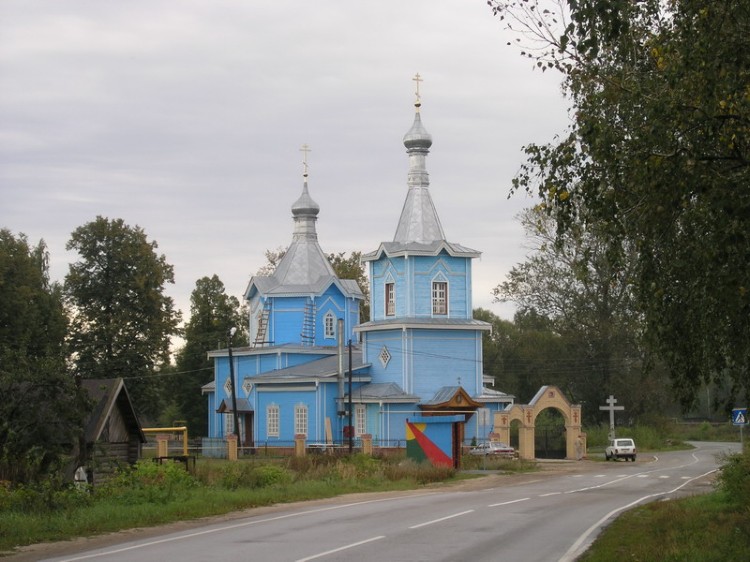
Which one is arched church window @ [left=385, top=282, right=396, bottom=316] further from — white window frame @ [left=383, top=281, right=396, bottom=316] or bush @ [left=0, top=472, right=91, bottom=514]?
bush @ [left=0, top=472, right=91, bottom=514]

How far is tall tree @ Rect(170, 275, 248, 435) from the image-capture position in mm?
71875

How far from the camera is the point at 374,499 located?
25859mm

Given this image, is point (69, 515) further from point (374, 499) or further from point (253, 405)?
point (253, 405)

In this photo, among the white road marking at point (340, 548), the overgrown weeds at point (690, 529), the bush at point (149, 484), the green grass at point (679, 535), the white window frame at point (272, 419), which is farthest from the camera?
the white window frame at point (272, 419)

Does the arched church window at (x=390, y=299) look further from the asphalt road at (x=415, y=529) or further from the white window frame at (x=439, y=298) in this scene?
the asphalt road at (x=415, y=529)

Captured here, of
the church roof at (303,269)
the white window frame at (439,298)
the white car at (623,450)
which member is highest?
the church roof at (303,269)

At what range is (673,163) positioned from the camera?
1077cm

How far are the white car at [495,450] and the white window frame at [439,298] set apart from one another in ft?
22.0

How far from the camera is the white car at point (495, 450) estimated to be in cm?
4722

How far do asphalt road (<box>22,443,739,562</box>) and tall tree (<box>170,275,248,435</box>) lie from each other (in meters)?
43.4

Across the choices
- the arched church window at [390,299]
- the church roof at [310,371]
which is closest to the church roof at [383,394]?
the church roof at [310,371]

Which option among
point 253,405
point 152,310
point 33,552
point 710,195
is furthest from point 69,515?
point 152,310

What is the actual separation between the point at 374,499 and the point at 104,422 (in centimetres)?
640

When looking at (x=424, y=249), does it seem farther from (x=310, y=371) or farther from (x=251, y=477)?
(x=251, y=477)
